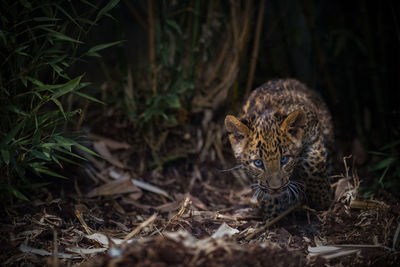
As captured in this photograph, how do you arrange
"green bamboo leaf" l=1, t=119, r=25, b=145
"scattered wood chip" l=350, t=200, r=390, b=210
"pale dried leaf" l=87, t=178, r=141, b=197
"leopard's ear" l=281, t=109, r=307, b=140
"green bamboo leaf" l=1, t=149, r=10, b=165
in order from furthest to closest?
1. "pale dried leaf" l=87, t=178, r=141, b=197
2. "scattered wood chip" l=350, t=200, r=390, b=210
3. "leopard's ear" l=281, t=109, r=307, b=140
4. "green bamboo leaf" l=1, t=119, r=25, b=145
5. "green bamboo leaf" l=1, t=149, r=10, b=165

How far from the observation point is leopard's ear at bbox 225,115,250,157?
3.82 meters

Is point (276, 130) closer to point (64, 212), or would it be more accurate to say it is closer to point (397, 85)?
point (64, 212)

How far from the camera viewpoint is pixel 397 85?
6004mm

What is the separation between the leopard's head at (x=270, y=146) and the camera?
3656mm

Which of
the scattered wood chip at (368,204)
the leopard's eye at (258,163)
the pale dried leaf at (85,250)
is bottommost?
the pale dried leaf at (85,250)

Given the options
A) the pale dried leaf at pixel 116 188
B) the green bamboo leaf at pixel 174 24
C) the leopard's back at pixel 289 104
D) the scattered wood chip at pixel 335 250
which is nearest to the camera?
the scattered wood chip at pixel 335 250

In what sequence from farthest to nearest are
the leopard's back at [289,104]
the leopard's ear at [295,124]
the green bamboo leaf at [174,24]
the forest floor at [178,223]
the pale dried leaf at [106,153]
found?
the pale dried leaf at [106,153] < the green bamboo leaf at [174,24] < the leopard's back at [289,104] < the leopard's ear at [295,124] < the forest floor at [178,223]

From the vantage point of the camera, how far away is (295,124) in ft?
12.6

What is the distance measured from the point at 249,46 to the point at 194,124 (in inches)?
52.9

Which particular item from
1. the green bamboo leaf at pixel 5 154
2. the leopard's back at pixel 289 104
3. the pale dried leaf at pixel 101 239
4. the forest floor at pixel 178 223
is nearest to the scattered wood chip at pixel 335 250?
the forest floor at pixel 178 223

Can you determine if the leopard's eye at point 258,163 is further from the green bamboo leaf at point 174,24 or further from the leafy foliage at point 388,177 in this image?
the green bamboo leaf at point 174,24

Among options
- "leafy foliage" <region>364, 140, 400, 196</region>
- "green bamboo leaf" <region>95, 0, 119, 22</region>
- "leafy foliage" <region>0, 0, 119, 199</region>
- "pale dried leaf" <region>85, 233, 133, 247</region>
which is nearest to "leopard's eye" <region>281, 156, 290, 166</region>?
"leafy foliage" <region>364, 140, 400, 196</region>

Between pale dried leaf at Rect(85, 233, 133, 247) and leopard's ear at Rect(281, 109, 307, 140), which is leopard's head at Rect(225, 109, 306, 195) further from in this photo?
pale dried leaf at Rect(85, 233, 133, 247)

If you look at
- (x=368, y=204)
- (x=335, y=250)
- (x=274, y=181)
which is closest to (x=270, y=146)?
(x=274, y=181)
